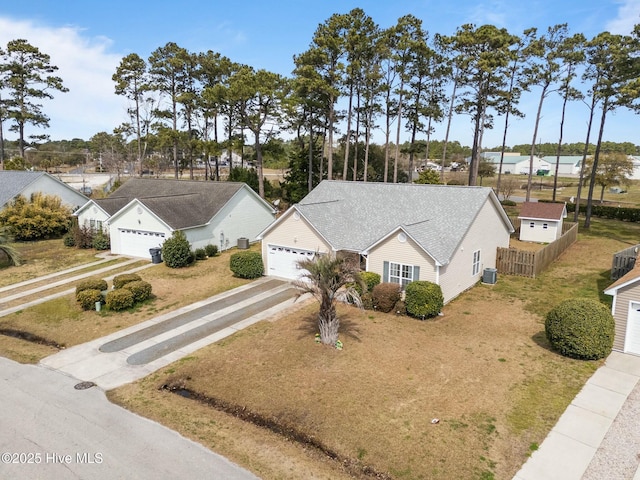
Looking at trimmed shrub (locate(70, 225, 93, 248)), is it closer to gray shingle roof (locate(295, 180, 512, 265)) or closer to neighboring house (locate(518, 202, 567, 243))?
gray shingle roof (locate(295, 180, 512, 265))

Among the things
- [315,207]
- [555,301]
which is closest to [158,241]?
[315,207]

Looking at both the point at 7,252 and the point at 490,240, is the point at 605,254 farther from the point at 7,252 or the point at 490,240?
the point at 7,252

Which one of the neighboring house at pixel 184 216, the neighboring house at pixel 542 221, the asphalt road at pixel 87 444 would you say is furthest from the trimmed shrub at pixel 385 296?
the neighboring house at pixel 542 221

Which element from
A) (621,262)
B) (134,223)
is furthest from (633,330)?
(134,223)

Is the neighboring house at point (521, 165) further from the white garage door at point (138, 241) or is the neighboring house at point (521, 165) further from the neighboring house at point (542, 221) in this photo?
the white garage door at point (138, 241)

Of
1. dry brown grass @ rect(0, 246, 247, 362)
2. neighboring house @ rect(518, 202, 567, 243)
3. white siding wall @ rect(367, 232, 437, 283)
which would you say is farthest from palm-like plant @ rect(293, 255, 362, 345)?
neighboring house @ rect(518, 202, 567, 243)

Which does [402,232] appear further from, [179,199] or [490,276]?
[179,199]
